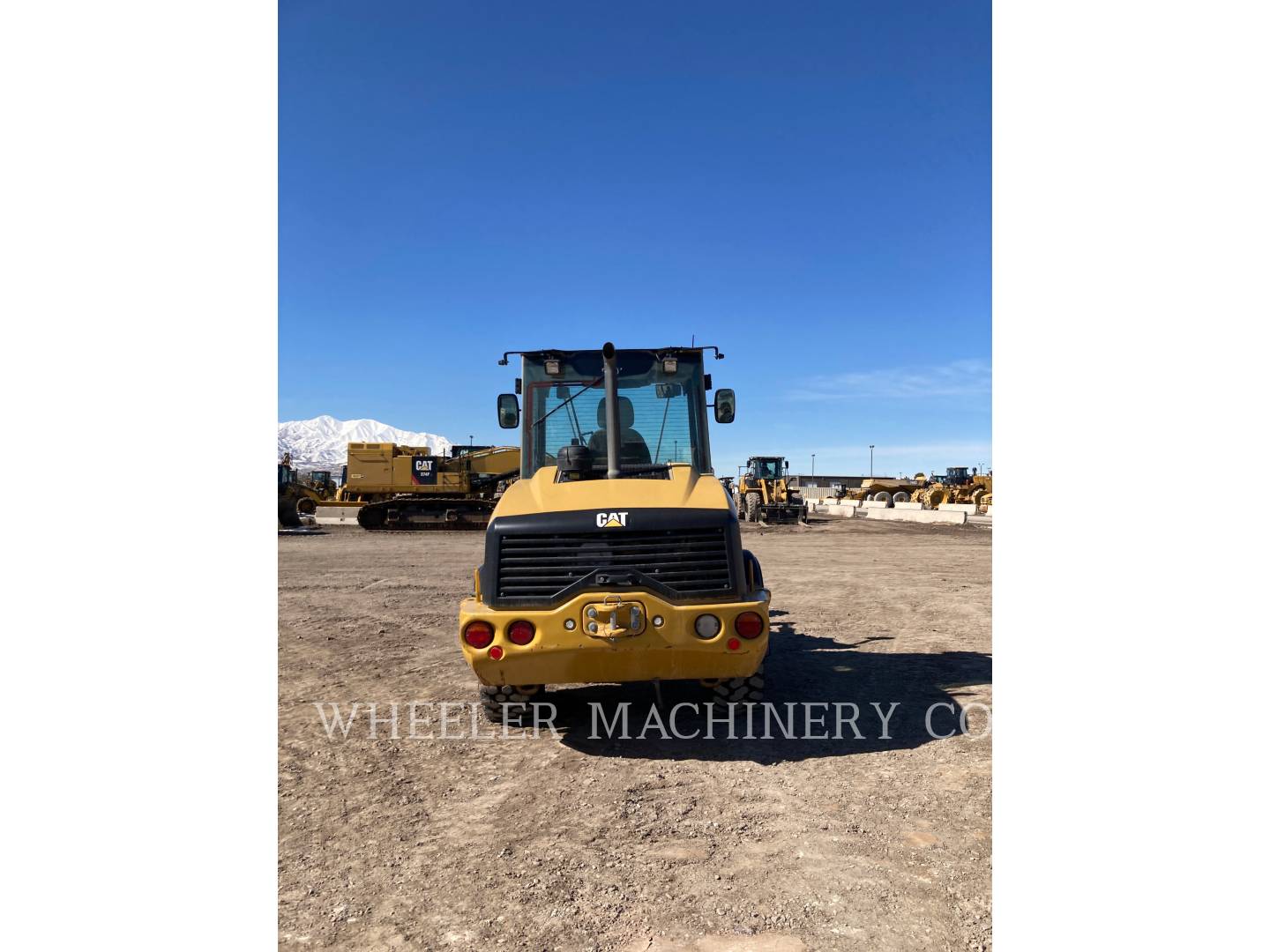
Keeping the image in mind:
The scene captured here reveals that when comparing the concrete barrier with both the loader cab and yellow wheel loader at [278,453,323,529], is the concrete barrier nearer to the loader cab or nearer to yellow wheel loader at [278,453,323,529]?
yellow wheel loader at [278,453,323,529]

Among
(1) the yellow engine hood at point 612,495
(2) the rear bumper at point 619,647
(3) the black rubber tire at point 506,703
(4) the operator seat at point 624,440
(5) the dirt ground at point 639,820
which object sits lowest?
(5) the dirt ground at point 639,820

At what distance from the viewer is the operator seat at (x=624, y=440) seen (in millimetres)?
5070

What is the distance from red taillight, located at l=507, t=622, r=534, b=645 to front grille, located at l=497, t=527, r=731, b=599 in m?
0.15

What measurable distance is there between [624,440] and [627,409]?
23 cm

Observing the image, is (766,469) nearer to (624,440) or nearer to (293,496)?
(293,496)

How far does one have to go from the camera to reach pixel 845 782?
355 cm

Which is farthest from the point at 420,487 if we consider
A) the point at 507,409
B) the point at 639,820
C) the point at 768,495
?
the point at 639,820

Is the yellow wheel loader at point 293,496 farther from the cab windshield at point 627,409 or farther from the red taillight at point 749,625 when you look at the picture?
the red taillight at point 749,625

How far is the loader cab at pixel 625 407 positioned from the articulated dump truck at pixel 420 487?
18854mm

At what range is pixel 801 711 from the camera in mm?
4684

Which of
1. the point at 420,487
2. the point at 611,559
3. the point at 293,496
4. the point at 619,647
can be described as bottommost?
the point at 619,647

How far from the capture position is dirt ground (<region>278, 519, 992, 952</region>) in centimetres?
247

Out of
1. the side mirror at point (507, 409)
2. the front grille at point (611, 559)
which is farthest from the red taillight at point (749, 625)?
the side mirror at point (507, 409)

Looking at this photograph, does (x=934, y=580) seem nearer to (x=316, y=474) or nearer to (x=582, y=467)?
(x=582, y=467)
